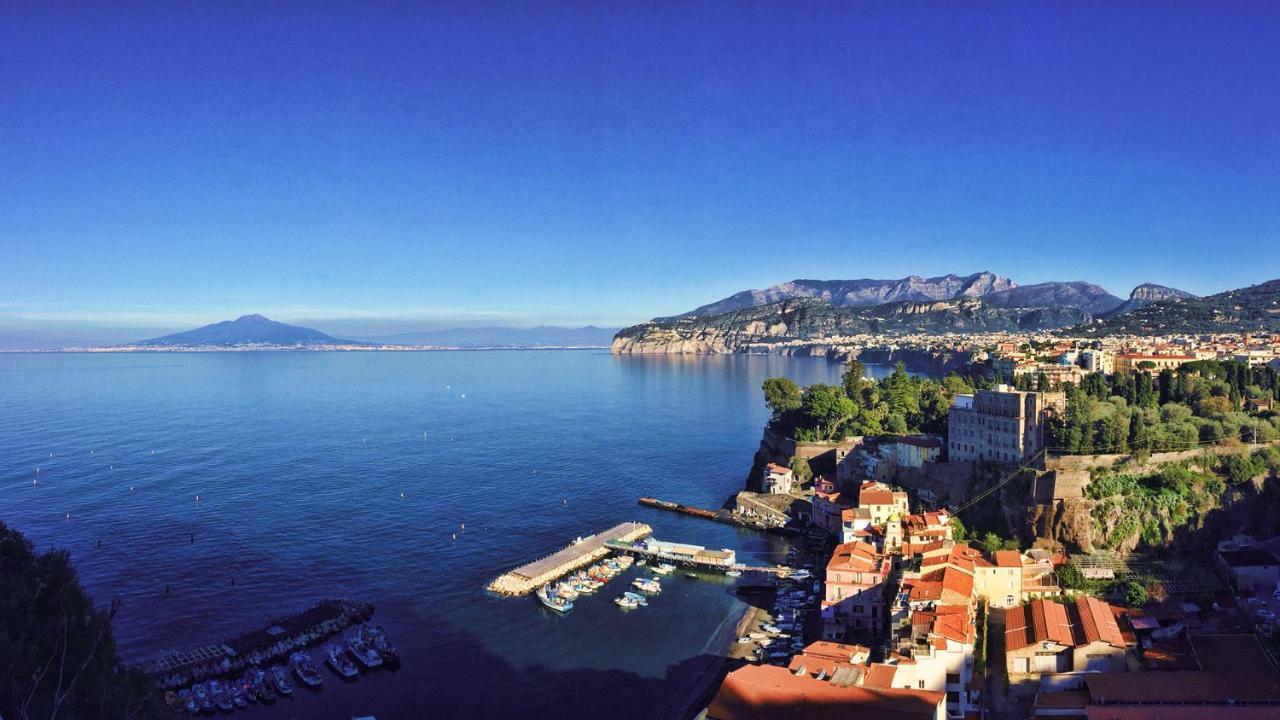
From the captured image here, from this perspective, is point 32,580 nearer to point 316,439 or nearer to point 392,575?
point 392,575

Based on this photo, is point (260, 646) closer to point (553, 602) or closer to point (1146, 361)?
point (553, 602)

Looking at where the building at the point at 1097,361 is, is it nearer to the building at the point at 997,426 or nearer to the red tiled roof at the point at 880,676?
the building at the point at 997,426

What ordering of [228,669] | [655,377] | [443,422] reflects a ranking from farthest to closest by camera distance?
1. [655,377]
2. [443,422]
3. [228,669]

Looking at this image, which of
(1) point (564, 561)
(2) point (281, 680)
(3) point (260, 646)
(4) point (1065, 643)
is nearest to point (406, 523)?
(1) point (564, 561)

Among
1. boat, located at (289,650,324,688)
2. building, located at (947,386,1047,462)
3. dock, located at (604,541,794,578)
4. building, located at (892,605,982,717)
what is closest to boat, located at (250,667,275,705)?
boat, located at (289,650,324,688)

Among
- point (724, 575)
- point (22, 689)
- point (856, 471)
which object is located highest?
point (22, 689)

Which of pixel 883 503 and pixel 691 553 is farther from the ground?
pixel 883 503

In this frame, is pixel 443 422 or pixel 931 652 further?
pixel 443 422

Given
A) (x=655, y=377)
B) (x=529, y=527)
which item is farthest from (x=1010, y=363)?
(x=655, y=377)
